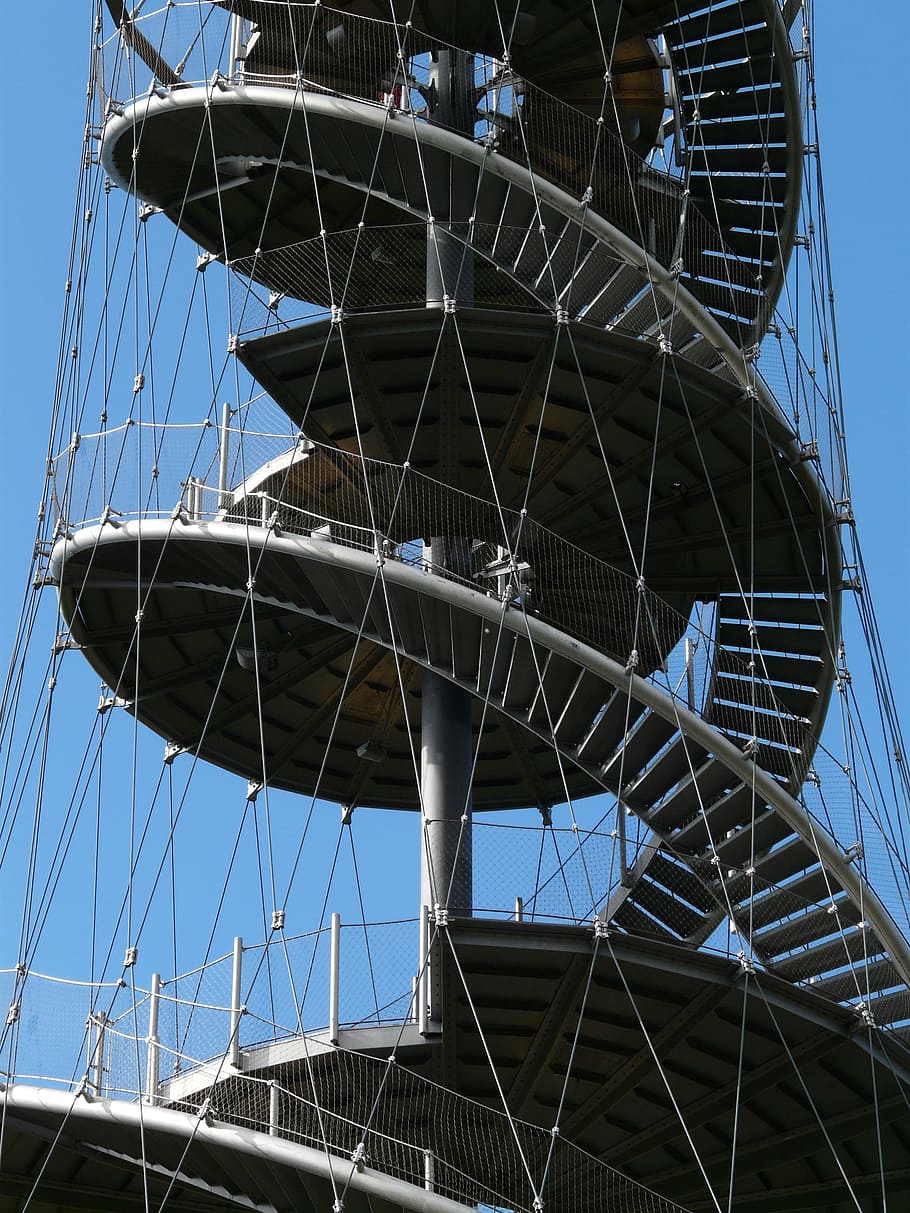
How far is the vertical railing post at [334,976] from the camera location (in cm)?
1431

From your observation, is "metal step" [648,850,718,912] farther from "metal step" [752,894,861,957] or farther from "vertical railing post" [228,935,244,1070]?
"vertical railing post" [228,935,244,1070]

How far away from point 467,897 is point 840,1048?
9.49ft

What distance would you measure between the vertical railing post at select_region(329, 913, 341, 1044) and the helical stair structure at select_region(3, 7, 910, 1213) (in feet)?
0.55

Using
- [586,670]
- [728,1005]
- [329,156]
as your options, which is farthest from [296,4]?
[728,1005]

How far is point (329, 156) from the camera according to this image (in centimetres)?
1736

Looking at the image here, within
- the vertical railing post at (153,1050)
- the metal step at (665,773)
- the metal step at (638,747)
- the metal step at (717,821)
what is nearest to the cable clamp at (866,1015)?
the metal step at (717,821)

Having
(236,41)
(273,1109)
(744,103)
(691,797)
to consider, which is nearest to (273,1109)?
(273,1109)

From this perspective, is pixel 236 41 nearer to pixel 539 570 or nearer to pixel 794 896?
pixel 539 570

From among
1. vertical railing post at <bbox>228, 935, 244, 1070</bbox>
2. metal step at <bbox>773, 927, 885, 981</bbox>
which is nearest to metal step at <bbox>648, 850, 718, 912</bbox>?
metal step at <bbox>773, 927, 885, 981</bbox>

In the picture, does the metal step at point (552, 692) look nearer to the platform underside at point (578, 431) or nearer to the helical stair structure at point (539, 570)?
the helical stair structure at point (539, 570)

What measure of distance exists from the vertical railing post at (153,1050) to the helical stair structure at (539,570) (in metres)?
0.14

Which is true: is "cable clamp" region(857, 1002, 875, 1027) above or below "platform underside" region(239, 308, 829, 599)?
below

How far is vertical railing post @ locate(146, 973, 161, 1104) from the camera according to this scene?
1447 centimetres

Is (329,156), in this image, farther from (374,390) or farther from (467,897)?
(467,897)
